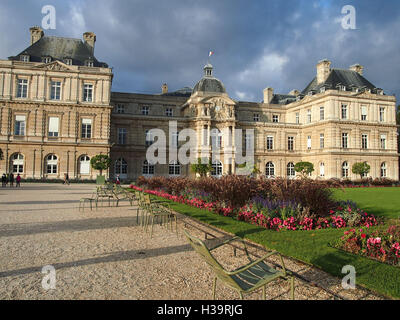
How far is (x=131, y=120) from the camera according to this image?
117 ft

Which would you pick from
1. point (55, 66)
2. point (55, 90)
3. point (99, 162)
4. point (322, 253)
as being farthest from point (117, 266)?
point (55, 66)

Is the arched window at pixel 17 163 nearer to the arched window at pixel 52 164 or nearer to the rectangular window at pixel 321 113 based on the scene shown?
the arched window at pixel 52 164

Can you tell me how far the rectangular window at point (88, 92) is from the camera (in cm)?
3139

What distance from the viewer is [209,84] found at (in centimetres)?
3903

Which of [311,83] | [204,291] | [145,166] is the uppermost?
[311,83]

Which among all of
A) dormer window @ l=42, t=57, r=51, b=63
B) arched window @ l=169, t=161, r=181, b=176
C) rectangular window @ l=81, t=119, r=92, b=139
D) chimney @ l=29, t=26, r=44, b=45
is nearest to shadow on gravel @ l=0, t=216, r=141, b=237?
rectangular window @ l=81, t=119, r=92, b=139

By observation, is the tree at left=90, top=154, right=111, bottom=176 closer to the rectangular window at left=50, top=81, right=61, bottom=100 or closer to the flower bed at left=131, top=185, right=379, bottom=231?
Answer: the rectangular window at left=50, top=81, right=61, bottom=100

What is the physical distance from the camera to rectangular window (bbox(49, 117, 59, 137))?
3041 centimetres

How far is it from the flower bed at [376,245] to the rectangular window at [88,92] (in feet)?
101

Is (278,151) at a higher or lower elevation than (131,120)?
lower

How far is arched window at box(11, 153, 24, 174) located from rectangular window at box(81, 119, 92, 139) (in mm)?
6272
